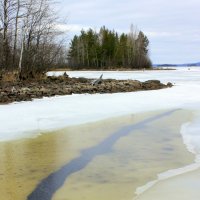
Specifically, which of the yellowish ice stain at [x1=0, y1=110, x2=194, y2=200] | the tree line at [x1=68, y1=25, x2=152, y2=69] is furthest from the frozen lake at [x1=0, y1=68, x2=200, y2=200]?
the tree line at [x1=68, y1=25, x2=152, y2=69]

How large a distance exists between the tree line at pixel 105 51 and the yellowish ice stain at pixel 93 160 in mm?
83559

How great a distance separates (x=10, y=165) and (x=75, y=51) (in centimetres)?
9637

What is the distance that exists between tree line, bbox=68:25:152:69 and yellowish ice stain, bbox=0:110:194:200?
8356 centimetres

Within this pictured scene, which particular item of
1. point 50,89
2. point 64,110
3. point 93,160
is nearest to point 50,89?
point 50,89

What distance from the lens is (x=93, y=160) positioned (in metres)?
6.45

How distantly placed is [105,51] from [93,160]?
9087 cm

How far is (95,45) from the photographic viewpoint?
97250 millimetres

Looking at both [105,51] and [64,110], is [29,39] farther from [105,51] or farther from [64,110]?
[105,51]

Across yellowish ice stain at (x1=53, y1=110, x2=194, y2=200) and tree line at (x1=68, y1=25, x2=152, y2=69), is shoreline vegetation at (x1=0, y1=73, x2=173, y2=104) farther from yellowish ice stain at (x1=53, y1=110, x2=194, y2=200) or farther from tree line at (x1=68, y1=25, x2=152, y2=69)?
tree line at (x1=68, y1=25, x2=152, y2=69)

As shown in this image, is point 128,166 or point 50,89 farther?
point 50,89

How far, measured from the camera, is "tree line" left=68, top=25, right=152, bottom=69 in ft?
314

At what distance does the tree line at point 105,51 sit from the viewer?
3762 inches

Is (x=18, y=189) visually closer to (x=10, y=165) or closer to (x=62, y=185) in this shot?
(x=62, y=185)

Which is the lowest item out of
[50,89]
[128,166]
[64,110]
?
[128,166]
